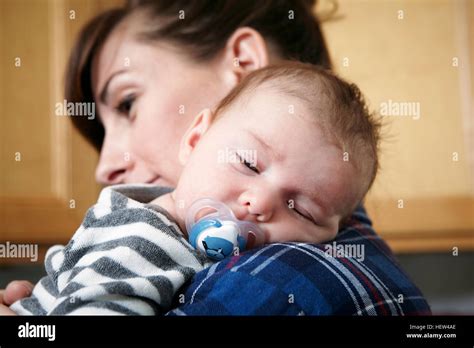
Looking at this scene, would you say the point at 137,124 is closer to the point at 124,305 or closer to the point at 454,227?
the point at 124,305

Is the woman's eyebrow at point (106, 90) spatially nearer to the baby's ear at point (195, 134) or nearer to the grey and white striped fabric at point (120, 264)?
the baby's ear at point (195, 134)

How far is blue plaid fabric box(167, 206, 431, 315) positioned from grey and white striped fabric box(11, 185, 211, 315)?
0.11 ft

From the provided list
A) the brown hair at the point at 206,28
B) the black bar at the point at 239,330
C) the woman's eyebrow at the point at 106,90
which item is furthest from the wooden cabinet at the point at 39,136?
the black bar at the point at 239,330

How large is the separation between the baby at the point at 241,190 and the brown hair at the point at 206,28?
326mm

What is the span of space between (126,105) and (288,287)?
25.6 inches

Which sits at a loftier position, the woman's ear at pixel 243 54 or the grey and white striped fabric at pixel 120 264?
the woman's ear at pixel 243 54

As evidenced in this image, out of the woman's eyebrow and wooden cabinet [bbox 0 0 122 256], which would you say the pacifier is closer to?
the woman's eyebrow

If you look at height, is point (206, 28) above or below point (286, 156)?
above

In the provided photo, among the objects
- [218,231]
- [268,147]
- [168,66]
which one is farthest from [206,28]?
[218,231]

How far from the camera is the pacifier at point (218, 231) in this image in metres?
0.67

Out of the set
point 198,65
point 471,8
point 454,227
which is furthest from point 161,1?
point 454,227

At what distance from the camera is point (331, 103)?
768 mm

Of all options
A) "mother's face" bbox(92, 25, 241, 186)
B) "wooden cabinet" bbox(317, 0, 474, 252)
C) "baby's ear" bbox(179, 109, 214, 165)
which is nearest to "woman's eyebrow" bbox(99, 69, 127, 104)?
"mother's face" bbox(92, 25, 241, 186)

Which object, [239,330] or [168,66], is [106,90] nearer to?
[168,66]
